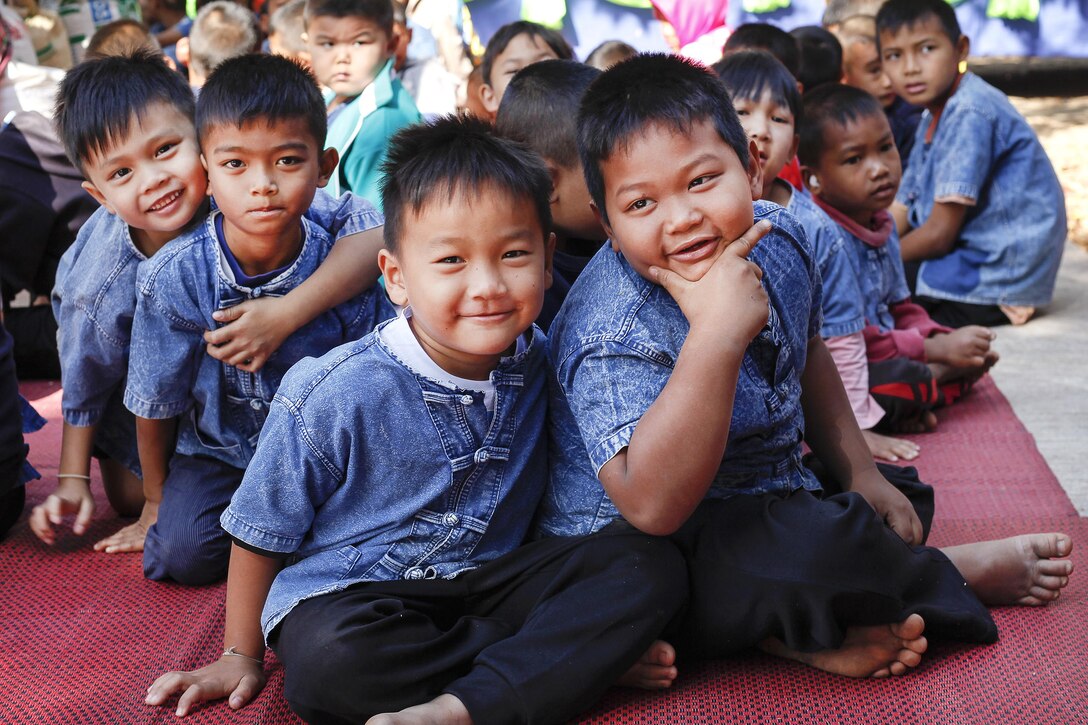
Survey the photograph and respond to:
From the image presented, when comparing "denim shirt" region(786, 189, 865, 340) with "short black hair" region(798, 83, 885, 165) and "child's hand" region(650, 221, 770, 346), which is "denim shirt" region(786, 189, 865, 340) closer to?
"short black hair" region(798, 83, 885, 165)

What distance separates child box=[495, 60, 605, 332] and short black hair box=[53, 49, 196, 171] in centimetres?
65

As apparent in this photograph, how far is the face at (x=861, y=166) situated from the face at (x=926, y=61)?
0.99 metres

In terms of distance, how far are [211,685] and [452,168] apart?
839mm

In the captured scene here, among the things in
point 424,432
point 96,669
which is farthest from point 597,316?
point 96,669

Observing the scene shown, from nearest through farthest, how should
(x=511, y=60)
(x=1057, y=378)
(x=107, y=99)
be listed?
1. (x=107, y=99)
2. (x=1057, y=378)
3. (x=511, y=60)

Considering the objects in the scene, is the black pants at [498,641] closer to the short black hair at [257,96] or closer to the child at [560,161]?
the child at [560,161]

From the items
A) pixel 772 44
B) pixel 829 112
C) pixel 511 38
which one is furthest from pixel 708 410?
pixel 772 44

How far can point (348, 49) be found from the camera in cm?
343

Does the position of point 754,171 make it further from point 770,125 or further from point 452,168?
point 770,125

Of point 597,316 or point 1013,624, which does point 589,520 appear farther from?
point 1013,624

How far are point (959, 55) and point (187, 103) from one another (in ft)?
9.26

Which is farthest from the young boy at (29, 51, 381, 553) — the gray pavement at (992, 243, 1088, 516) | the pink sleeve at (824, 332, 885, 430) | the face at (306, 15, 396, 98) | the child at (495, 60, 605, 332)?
the gray pavement at (992, 243, 1088, 516)

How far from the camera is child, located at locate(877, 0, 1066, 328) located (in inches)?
140

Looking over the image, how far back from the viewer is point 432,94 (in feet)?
14.4
